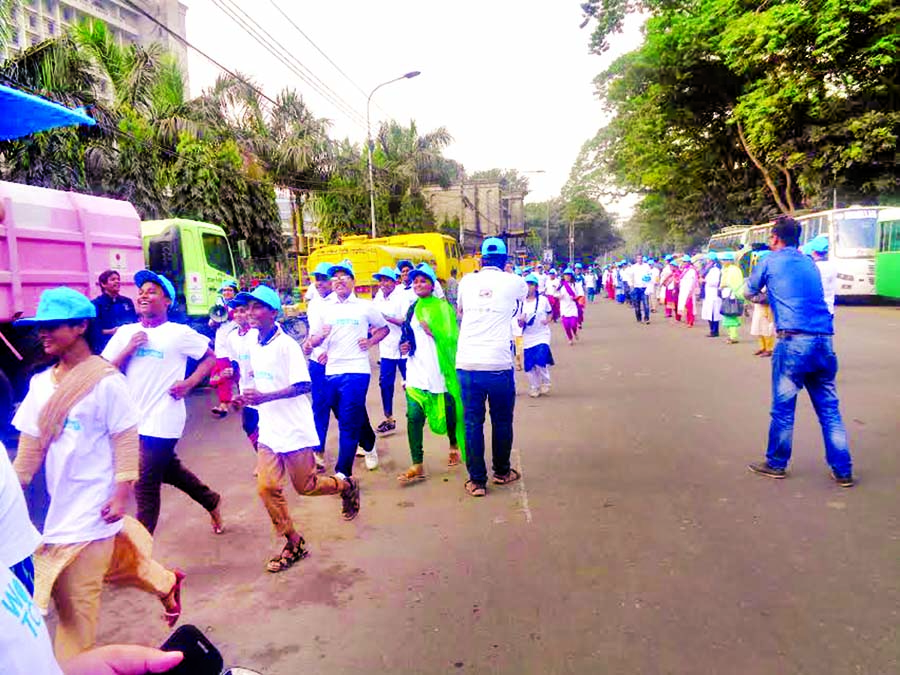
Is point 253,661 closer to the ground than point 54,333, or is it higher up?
closer to the ground

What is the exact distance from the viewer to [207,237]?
1264 centimetres

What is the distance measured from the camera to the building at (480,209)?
51.6 metres

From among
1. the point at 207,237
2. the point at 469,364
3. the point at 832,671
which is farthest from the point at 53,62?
the point at 832,671

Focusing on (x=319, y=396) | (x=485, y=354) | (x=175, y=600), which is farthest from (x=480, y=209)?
(x=175, y=600)

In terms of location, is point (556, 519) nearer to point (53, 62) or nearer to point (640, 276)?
point (53, 62)

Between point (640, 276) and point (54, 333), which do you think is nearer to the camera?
point (54, 333)

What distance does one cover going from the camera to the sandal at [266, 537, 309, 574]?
4.00m

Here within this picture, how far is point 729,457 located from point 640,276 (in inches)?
529

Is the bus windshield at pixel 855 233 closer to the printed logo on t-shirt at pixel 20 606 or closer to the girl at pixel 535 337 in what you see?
the girl at pixel 535 337

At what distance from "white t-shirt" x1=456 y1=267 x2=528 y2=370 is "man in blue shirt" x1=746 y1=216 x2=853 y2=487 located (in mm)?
1872

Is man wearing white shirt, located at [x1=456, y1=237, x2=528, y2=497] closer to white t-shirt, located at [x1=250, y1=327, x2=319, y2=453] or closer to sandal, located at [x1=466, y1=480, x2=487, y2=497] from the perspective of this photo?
sandal, located at [x1=466, y1=480, x2=487, y2=497]

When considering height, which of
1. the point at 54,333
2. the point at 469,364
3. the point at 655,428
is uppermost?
the point at 54,333

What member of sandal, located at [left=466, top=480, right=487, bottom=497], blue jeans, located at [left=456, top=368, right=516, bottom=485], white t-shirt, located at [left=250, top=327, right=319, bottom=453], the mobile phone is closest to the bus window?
blue jeans, located at [left=456, top=368, right=516, bottom=485]

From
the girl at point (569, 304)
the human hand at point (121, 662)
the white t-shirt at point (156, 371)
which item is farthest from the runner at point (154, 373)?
the girl at point (569, 304)
